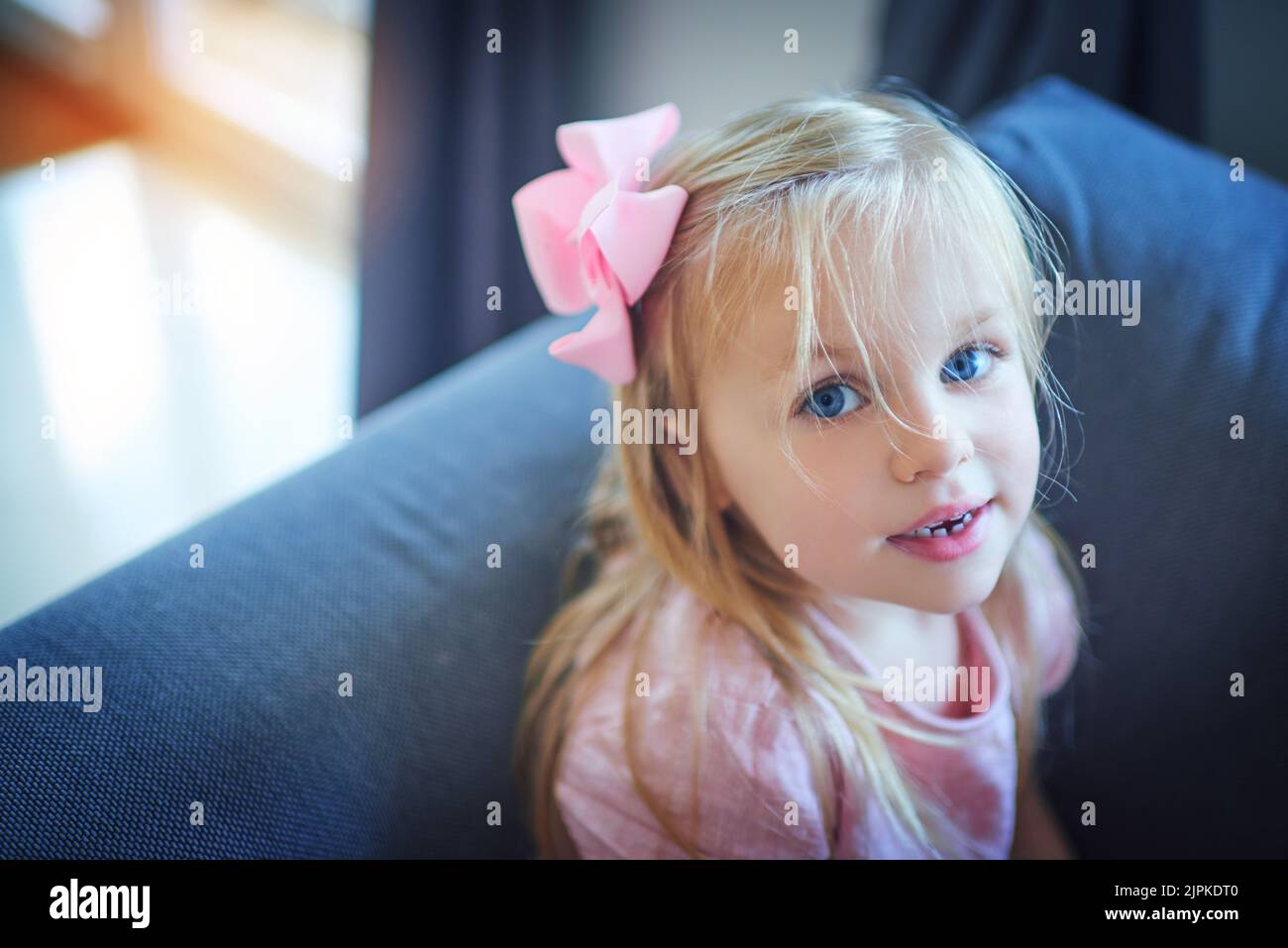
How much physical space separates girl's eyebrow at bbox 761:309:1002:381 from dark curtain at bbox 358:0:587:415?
54 cm

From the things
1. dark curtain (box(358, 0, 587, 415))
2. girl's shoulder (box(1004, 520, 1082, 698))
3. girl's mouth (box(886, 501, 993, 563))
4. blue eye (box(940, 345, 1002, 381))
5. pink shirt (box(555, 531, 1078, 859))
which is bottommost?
pink shirt (box(555, 531, 1078, 859))

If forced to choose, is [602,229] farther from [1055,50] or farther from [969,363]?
[1055,50]

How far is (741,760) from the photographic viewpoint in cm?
73

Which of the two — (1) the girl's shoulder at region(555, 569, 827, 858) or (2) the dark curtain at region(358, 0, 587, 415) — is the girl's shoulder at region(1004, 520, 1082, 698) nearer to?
(1) the girl's shoulder at region(555, 569, 827, 858)

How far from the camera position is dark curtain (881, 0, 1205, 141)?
1082 millimetres

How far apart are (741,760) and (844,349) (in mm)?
299

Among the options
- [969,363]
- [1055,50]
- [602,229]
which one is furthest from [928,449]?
[1055,50]

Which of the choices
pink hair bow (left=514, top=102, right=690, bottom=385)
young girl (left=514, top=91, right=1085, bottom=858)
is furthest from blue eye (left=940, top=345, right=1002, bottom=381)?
pink hair bow (left=514, top=102, right=690, bottom=385)

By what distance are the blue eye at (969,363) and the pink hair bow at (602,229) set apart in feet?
0.65

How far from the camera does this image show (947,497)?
656 millimetres

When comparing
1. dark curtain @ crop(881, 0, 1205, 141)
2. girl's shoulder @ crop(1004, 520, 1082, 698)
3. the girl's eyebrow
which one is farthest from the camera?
dark curtain @ crop(881, 0, 1205, 141)

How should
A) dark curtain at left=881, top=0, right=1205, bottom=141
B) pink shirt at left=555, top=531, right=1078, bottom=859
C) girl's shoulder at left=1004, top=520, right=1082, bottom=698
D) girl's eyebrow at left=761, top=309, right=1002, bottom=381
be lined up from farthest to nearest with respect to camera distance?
dark curtain at left=881, top=0, right=1205, bottom=141
girl's shoulder at left=1004, top=520, right=1082, bottom=698
pink shirt at left=555, top=531, right=1078, bottom=859
girl's eyebrow at left=761, top=309, right=1002, bottom=381

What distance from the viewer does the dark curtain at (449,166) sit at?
3.61 ft
